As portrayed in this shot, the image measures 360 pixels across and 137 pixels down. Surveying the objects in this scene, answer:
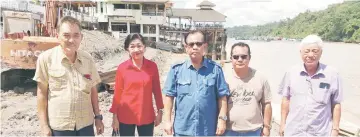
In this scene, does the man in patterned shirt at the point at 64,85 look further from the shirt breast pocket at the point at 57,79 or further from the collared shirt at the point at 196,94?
the collared shirt at the point at 196,94

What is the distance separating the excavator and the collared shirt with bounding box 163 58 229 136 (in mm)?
7071

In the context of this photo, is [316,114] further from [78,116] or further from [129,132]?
[78,116]

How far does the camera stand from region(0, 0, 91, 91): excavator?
934 centimetres

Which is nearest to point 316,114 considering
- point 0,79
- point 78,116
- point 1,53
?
point 78,116

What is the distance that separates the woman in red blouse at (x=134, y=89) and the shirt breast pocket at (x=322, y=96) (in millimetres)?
1569

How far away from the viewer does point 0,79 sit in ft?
33.1

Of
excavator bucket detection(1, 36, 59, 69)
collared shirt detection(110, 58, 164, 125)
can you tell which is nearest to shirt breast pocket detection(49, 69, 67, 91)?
collared shirt detection(110, 58, 164, 125)

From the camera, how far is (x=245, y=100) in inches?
119

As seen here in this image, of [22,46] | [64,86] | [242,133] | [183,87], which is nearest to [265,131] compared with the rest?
[242,133]

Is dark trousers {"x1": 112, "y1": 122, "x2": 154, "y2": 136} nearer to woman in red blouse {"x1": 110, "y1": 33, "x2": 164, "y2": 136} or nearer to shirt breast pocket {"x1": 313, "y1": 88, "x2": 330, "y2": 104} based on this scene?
woman in red blouse {"x1": 110, "y1": 33, "x2": 164, "y2": 136}

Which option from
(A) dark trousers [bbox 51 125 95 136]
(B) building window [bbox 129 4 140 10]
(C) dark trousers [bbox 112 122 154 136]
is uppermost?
(B) building window [bbox 129 4 140 10]

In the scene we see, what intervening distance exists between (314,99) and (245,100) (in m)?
0.64

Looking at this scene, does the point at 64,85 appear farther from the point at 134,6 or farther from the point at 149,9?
the point at 149,9

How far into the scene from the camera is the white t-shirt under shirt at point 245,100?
302 centimetres
